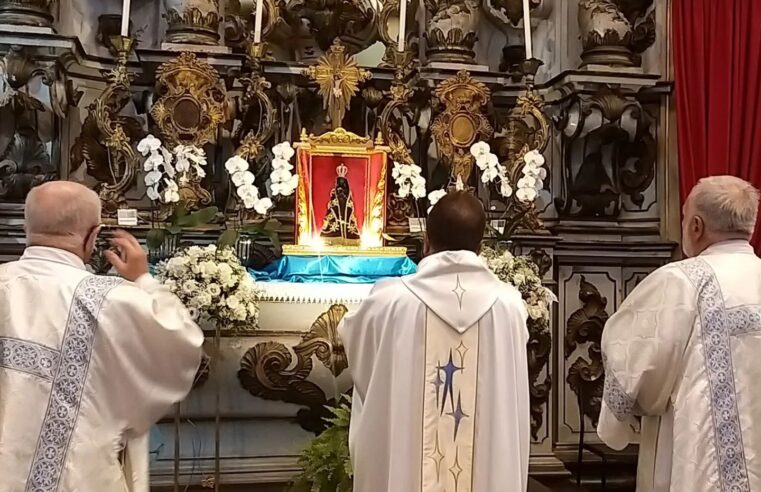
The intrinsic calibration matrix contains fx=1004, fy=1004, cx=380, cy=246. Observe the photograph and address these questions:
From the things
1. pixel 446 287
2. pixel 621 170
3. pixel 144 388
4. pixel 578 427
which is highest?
pixel 621 170

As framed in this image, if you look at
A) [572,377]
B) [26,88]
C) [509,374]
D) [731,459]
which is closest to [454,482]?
[509,374]

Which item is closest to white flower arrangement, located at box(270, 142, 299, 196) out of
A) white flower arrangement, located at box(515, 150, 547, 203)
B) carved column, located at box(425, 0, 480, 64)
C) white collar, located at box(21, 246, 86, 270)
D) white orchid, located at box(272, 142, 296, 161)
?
white orchid, located at box(272, 142, 296, 161)

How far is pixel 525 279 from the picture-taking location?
16.2ft

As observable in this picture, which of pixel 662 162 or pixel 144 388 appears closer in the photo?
pixel 144 388

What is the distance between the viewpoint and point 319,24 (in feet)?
20.6

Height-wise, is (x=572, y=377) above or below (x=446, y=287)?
below

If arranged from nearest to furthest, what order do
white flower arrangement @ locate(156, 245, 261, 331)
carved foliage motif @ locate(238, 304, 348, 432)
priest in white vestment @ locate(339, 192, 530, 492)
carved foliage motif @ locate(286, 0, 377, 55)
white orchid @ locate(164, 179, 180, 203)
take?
priest in white vestment @ locate(339, 192, 530, 492), white flower arrangement @ locate(156, 245, 261, 331), carved foliage motif @ locate(238, 304, 348, 432), white orchid @ locate(164, 179, 180, 203), carved foliage motif @ locate(286, 0, 377, 55)

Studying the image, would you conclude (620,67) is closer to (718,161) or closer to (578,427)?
(718,161)

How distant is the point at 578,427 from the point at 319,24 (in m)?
3.05

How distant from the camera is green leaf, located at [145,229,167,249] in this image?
487 centimetres

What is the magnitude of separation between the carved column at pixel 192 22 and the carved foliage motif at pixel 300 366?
2092mm

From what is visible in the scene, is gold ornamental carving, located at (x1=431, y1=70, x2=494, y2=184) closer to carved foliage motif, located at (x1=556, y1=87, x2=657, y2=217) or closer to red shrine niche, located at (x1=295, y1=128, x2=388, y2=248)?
red shrine niche, located at (x1=295, y1=128, x2=388, y2=248)

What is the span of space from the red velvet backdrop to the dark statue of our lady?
2.18 metres

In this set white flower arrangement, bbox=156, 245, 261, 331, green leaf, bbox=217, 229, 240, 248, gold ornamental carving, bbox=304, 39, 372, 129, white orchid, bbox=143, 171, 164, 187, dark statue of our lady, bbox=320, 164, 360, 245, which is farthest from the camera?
gold ornamental carving, bbox=304, 39, 372, 129
